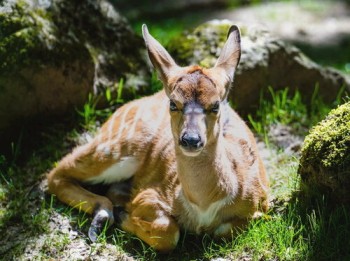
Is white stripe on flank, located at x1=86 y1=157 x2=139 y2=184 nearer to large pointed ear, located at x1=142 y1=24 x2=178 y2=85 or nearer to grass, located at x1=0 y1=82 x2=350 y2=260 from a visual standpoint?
grass, located at x1=0 y1=82 x2=350 y2=260

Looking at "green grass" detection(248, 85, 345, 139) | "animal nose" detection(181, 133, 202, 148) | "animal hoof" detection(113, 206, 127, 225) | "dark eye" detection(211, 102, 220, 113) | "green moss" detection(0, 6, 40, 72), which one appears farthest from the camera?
"green grass" detection(248, 85, 345, 139)

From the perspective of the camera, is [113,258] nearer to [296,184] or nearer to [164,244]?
[164,244]

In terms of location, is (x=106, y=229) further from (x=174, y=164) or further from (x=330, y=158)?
(x=330, y=158)

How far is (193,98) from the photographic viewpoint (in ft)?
16.0

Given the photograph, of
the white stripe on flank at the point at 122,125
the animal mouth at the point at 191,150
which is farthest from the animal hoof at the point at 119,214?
the animal mouth at the point at 191,150

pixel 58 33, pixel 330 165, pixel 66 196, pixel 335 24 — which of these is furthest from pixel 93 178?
pixel 335 24

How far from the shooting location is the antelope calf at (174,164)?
494 centimetres

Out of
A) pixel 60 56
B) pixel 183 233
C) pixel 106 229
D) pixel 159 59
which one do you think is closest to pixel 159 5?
pixel 60 56

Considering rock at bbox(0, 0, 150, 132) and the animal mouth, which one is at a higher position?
rock at bbox(0, 0, 150, 132)

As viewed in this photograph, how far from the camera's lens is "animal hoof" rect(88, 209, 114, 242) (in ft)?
18.4

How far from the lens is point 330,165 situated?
16.3 ft

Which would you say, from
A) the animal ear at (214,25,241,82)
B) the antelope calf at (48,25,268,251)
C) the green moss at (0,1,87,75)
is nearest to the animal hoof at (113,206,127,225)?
the antelope calf at (48,25,268,251)

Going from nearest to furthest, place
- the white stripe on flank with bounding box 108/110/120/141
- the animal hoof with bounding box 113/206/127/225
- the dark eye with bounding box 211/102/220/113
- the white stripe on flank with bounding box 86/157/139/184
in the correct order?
the dark eye with bounding box 211/102/220/113 < the animal hoof with bounding box 113/206/127/225 < the white stripe on flank with bounding box 86/157/139/184 < the white stripe on flank with bounding box 108/110/120/141

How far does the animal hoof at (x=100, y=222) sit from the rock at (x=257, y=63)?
88.8 inches
